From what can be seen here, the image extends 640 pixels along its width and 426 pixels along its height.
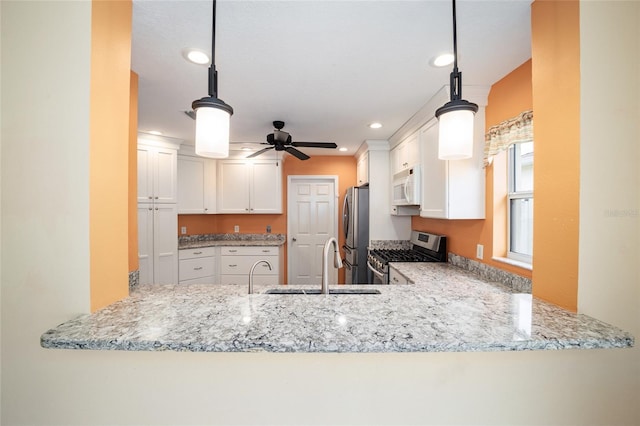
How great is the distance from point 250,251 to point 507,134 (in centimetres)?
353

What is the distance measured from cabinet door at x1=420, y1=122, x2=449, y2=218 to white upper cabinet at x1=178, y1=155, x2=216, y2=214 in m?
3.20

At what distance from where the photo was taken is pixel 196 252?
12.3 feet

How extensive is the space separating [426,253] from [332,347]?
2.49 meters

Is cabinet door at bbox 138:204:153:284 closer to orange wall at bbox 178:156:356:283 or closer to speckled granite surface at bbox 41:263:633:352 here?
orange wall at bbox 178:156:356:283

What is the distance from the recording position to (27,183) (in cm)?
88

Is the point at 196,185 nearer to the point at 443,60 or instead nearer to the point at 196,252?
the point at 196,252

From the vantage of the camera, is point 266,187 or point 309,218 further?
point 309,218

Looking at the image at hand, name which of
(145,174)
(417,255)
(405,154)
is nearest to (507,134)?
(405,154)

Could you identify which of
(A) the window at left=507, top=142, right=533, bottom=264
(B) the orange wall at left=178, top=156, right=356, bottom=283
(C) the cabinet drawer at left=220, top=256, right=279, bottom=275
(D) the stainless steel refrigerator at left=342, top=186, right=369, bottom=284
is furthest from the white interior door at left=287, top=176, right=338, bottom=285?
(A) the window at left=507, top=142, right=533, bottom=264

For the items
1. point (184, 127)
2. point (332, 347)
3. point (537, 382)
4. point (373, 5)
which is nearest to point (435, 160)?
point (373, 5)

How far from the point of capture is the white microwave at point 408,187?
2.56 meters

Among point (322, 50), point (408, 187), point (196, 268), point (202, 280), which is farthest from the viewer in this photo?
point (202, 280)

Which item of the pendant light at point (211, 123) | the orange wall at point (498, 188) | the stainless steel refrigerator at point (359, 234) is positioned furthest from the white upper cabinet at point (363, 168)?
the pendant light at point (211, 123)

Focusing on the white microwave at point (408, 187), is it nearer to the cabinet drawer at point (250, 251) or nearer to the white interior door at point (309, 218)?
the white interior door at point (309, 218)
